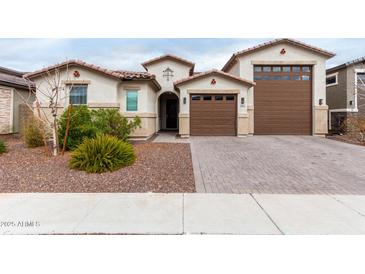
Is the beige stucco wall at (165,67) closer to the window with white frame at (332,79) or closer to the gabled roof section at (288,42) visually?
the gabled roof section at (288,42)

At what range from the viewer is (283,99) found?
1574 centimetres

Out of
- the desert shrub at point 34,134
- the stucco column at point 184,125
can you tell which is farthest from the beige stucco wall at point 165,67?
the desert shrub at point 34,134

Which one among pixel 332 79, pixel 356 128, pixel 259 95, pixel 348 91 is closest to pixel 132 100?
pixel 259 95

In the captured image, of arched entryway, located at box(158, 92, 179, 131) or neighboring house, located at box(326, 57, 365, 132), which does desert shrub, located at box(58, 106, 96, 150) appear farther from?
neighboring house, located at box(326, 57, 365, 132)

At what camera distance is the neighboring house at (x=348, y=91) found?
1608 centimetres

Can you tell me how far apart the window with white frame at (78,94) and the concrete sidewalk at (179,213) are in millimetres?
8247

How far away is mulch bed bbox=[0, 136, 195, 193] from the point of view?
220 inches

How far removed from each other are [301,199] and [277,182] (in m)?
1.15

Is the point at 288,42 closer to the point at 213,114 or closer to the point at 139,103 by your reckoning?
the point at 213,114

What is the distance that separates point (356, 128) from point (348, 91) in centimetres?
410

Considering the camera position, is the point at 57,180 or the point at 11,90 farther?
the point at 11,90

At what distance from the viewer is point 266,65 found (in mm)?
15703

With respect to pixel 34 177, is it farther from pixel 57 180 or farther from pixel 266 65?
pixel 266 65

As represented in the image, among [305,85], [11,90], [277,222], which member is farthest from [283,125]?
[11,90]
